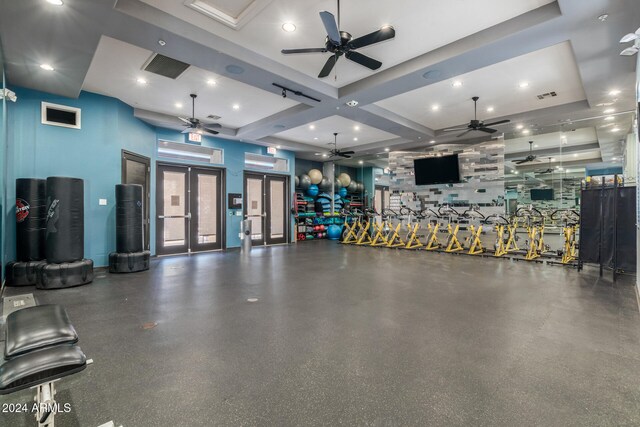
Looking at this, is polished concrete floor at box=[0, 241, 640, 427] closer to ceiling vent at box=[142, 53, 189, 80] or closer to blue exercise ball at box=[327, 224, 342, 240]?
Result: ceiling vent at box=[142, 53, 189, 80]

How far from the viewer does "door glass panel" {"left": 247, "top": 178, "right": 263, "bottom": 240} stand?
985 cm

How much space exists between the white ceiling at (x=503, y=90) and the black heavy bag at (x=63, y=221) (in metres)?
6.24

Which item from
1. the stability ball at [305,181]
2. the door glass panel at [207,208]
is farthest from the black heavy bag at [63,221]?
the stability ball at [305,181]

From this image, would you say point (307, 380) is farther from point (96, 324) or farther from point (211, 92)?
point (211, 92)

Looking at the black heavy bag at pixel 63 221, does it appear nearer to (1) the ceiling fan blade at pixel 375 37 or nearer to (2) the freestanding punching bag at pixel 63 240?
(2) the freestanding punching bag at pixel 63 240

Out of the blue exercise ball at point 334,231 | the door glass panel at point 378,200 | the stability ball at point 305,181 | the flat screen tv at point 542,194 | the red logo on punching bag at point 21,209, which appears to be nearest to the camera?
the red logo on punching bag at point 21,209

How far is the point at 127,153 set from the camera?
6.51m

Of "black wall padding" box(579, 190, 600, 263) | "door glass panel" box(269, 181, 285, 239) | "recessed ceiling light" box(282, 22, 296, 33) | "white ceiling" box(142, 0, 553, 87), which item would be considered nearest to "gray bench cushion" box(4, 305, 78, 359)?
"white ceiling" box(142, 0, 553, 87)

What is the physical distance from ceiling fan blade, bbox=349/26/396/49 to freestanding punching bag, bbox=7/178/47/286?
565 cm

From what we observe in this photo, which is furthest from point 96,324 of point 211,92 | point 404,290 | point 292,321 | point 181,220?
point 181,220

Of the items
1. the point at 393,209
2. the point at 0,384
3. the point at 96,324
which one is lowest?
the point at 96,324

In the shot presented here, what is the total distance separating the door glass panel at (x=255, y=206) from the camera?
9852mm

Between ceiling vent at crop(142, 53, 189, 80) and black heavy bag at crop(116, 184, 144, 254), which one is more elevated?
ceiling vent at crop(142, 53, 189, 80)

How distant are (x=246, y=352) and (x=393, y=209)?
963 cm
